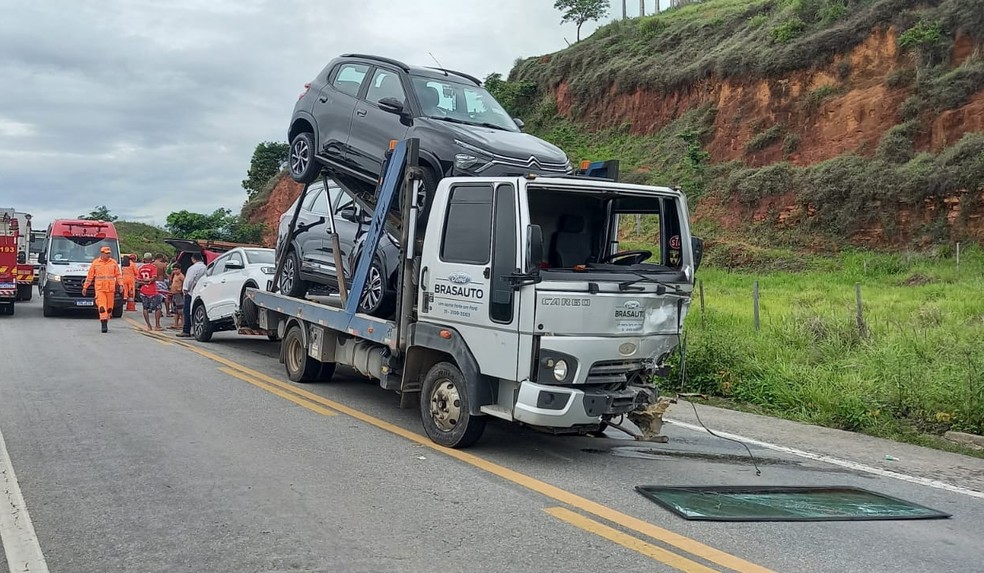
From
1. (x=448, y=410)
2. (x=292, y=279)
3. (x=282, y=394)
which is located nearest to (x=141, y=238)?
(x=292, y=279)

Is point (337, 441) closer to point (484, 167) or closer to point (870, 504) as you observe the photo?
point (484, 167)

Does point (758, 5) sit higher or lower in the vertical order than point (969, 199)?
higher

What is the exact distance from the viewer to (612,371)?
645cm

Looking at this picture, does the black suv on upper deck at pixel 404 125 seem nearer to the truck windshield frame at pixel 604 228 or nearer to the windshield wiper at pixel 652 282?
the truck windshield frame at pixel 604 228

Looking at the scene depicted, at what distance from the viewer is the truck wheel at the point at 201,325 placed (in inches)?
574

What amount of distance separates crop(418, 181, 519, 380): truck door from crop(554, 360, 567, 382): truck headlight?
1.01 feet

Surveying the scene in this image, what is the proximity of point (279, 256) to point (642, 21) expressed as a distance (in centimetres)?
4582

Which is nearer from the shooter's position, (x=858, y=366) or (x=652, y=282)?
(x=652, y=282)

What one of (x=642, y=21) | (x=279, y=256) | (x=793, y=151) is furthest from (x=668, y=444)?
(x=642, y=21)

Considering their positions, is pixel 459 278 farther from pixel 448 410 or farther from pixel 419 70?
pixel 419 70

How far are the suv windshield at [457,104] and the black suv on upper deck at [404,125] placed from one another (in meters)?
0.01

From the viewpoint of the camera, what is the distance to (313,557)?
4410 mm

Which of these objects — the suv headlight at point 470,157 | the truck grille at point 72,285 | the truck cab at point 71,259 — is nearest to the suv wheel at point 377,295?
the suv headlight at point 470,157

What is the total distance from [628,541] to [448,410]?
249 centimetres
